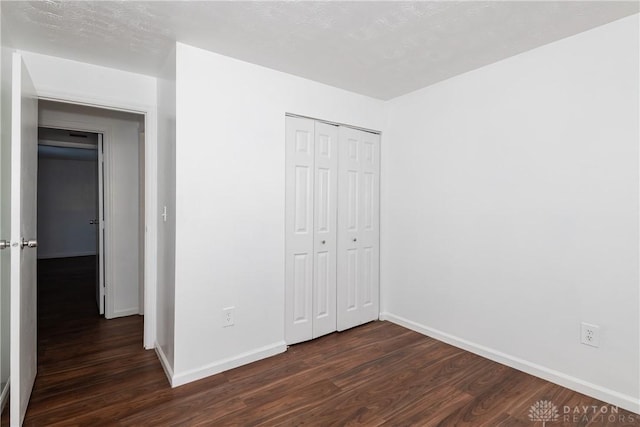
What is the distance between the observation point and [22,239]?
1.72 m

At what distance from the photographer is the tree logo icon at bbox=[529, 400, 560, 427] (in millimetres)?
1900

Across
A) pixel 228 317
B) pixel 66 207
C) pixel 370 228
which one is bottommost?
pixel 228 317

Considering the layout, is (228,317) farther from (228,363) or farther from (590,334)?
(590,334)

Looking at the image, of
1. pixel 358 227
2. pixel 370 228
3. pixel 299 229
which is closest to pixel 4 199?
pixel 299 229

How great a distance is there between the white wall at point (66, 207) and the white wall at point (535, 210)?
23.9 feet

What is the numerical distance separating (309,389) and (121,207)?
299cm

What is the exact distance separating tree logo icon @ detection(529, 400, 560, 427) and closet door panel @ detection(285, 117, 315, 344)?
1713 millimetres

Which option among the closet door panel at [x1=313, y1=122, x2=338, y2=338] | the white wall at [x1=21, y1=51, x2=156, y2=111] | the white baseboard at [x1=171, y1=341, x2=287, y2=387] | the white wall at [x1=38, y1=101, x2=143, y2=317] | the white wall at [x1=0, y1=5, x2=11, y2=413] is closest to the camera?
the white wall at [x1=0, y1=5, x2=11, y2=413]

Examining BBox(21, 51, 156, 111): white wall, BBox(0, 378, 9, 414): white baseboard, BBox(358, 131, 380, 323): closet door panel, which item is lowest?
BBox(0, 378, 9, 414): white baseboard

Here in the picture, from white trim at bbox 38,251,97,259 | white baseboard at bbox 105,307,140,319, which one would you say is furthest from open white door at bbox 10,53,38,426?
white trim at bbox 38,251,97,259

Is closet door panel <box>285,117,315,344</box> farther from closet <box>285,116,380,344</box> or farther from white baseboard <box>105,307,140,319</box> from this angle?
white baseboard <box>105,307,140,319</box>

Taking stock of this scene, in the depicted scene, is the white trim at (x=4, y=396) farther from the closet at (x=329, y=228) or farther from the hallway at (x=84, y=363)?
the closet at (x=329, y=228)

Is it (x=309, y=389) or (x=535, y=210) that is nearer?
(x=309, y=389)

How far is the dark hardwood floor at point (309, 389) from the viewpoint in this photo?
189 cm
